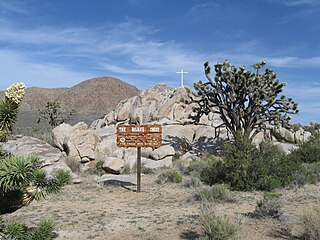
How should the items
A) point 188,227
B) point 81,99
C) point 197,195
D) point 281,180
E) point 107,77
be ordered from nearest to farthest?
1. point 188,227
2. point 197,195
3. point 281,180
4. point 81,99
5. point 107,77

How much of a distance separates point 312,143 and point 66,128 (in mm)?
12838

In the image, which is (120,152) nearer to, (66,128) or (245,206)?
(66,128)

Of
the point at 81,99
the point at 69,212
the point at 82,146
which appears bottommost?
the point at 69,212

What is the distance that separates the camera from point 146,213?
366 inches

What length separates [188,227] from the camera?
749 centimetres

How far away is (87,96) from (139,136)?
69939 millimetres

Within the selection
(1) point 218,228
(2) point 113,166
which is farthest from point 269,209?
(2) point 113,166

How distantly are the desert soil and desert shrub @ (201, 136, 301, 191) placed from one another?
25.2 inches

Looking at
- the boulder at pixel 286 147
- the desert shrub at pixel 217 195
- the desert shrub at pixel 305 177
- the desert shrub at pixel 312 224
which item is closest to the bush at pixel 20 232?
the desert shrub at pixel 312 224

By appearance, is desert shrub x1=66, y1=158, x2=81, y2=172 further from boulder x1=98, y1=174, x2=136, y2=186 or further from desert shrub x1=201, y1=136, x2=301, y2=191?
desert shrub x1=201, y1=136, x2=301, y2=191

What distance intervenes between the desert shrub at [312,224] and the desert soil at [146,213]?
1.29 ft

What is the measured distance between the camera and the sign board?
13734mm

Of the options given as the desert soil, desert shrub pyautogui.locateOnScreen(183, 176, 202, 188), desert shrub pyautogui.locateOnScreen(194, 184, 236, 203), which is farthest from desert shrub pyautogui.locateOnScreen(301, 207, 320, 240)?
desert shrub pyautogui.locateOnScreen(183, 176, 202, 188)

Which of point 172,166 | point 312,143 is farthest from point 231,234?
point 312,143
